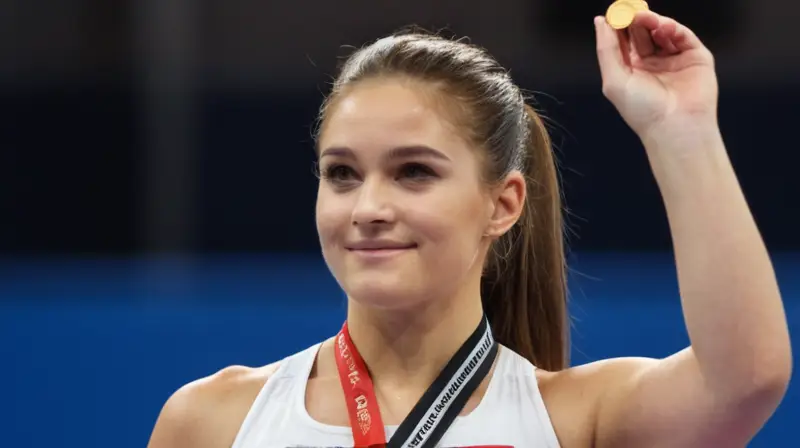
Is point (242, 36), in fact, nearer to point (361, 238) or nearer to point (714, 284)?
point (361, 238)

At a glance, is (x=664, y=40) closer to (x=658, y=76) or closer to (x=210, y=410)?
(x=658, y=76)

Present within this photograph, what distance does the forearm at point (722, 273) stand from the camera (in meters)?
1.36

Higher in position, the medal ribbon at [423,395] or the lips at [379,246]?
the lips at [379,246]

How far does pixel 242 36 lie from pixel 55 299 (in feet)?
5.84

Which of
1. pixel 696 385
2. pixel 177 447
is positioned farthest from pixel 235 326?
pixel 696 385

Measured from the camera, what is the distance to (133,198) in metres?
3.95

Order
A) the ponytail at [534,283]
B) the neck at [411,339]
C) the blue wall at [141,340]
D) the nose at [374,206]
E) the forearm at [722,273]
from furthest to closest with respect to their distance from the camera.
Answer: the blue wall at [141,340] → the ponytail at [534,283] → the neck at [411,339] → the nose at [374,206] → the forearm at [722,273]

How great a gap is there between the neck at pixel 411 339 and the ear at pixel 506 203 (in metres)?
0.11

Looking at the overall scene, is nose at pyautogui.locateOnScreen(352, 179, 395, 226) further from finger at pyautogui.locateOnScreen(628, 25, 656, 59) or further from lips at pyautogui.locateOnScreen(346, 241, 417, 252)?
finger at pyautogui.locateOnScreen(628, 25, 656, 59)

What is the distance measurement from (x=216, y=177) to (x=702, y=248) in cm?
282

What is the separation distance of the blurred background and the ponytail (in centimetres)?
69

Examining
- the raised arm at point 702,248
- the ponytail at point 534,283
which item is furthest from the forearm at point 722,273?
the ponytail at point 534,283

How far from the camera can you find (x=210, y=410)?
1.74 m

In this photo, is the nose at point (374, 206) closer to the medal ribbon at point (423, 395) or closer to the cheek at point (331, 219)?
the cheek at point (331, 219)
